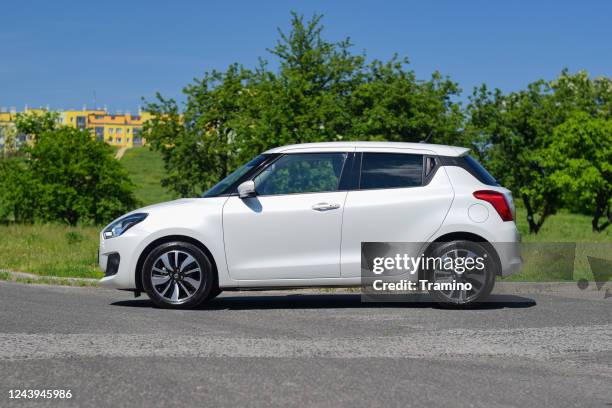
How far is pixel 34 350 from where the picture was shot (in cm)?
725

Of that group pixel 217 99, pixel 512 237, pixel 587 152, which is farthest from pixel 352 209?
pixel 587 152

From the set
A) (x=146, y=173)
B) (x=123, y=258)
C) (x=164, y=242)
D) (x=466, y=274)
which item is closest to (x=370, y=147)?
(x=466, y=274)

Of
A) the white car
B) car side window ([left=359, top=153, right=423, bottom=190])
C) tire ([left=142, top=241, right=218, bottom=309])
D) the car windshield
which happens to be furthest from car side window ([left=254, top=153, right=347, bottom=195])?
tire ([left=142, top=241, right=218, bottom=309])

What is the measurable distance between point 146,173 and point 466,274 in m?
107

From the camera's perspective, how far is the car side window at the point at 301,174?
33.5 feet

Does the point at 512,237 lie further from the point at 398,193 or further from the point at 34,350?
the point at 34,350

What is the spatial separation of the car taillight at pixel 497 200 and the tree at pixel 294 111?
28.8 m

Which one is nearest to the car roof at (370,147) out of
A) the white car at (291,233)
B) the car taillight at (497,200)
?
the white car at (291,233)

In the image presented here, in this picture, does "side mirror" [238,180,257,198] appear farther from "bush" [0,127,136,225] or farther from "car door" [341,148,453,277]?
"bush" [0,127,136,225]

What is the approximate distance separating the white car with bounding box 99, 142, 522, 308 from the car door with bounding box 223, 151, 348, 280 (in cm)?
1

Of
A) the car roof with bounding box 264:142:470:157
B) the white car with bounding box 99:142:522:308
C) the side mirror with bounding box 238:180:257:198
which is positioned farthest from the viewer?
the car roof with bounding box 264:142:470:157

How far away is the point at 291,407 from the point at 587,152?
47595 millimetres

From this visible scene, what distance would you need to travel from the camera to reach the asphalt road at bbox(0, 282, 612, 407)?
225 inches

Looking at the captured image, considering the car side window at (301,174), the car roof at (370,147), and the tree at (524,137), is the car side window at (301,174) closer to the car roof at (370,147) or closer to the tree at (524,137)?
the car roof at (370,147)
